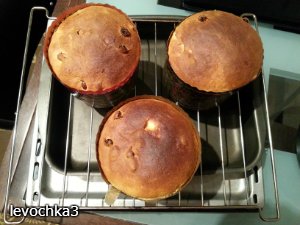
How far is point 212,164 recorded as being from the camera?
813mm

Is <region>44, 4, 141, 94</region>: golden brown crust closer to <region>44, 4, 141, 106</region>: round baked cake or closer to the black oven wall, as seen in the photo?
<region>44, 4, 141, 106</region>: round baked cake

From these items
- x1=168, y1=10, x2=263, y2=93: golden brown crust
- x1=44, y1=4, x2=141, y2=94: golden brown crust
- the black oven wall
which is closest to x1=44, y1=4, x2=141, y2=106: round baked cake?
x1=44, y1=4, x2=141, y2=94: golden brown crust

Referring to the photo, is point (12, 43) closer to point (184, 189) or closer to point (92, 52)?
point (92, 52)

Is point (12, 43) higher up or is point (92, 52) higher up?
point (92, 52)

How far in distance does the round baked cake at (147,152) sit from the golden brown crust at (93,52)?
0.27 feet

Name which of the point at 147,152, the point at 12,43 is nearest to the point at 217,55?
the point at 147,152

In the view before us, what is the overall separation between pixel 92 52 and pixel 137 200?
329mm

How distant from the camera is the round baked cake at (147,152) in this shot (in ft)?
2.18

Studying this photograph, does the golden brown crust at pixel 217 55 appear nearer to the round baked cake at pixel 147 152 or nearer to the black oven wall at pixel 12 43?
the round baked cake at pixel 147 152

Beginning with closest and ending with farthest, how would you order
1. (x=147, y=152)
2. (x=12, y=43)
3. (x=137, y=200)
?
(x=147, y=152) → (x=137, y=200) → (x=12, y=43)

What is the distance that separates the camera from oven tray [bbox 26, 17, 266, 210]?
30.2 inches

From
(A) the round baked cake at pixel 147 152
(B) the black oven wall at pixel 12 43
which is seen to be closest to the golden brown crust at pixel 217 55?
(A) the round baked cake at pixel 147 152

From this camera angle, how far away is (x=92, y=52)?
72cm

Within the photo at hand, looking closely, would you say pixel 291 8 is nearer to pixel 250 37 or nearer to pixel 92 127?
pixel 250 37
